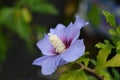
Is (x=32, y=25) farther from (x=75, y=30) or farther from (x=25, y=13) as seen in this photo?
(x=75, y=30)

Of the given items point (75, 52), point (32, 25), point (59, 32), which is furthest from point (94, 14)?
point (75, 52)

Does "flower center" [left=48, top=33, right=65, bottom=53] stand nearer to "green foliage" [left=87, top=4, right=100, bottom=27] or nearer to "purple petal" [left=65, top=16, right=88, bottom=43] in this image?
"purple petal" [left=65, top=16, right=88, bottom=43]

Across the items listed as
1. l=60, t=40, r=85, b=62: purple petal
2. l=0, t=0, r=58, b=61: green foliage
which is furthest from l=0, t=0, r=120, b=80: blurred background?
l=60, t=40, r=85, b=62: purple petal

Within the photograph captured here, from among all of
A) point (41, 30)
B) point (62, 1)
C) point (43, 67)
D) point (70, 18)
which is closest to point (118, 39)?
point (43, 67)

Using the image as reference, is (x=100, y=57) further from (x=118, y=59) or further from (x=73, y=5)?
(x=73, y=5)

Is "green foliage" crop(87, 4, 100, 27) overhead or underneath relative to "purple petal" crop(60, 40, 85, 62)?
underneath

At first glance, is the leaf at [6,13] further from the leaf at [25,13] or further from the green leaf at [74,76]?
the green leaf at [74,76]
